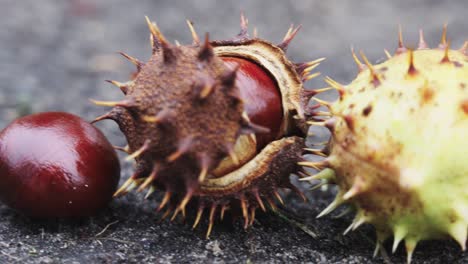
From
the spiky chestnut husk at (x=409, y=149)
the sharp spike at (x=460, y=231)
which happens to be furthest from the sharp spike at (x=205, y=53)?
the sharp spike at (x=460, y=231)

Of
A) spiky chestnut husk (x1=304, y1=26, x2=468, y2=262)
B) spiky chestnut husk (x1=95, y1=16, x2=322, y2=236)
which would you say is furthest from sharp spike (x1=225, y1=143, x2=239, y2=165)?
spiky chestnut husk (x1=304, y1=26, x2=468, y2=262)

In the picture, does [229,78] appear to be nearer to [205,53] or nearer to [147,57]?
[205,53]

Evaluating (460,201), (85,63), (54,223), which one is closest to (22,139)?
(54,223)

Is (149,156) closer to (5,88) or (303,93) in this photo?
(303,93)

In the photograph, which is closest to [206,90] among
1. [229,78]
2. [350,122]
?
[229,78]

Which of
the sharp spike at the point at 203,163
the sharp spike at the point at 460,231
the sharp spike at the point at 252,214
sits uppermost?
the sharp spike at the point at 203,163

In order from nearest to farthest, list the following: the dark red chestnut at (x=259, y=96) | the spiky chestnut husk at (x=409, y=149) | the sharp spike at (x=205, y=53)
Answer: the spiky chestnut husk at (x=409, y=149)
the sharp spike at (x=205, y=53)
the dark red chestnut at (x=259, y=96)

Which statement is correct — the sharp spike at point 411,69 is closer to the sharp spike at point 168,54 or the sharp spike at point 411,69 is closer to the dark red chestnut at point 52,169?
the sharp spike at point 168,54
